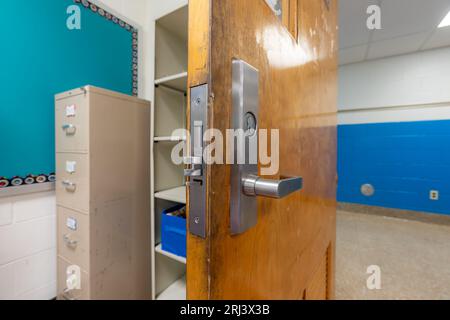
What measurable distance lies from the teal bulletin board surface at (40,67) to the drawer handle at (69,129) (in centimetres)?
16

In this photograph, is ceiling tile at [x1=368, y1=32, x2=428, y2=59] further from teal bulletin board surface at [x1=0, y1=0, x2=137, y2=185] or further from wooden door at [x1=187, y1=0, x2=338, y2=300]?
teal bulletin board surface at [x1=0, y1=0, x2=137, y2=185]

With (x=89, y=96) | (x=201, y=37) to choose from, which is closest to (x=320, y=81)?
(x=201, y=37)

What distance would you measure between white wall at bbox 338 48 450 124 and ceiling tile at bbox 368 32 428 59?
0.12 meters

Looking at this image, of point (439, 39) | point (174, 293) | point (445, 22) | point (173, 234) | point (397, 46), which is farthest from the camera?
point (397, 46)

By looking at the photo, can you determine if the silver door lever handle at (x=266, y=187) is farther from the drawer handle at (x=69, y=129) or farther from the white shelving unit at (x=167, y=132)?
the drawer handle at (x=69, y=129)

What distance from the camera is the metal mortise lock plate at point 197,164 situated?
0.84 ft

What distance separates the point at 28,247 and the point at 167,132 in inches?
35.2

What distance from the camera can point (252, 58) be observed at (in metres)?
0.31

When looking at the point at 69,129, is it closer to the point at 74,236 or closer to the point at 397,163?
the point at 74,236

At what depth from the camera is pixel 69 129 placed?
95 cm

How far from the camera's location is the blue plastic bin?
1.01 meters

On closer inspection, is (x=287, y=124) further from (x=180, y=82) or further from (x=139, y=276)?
(x=139, y=276)

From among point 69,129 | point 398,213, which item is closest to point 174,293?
point 69,129
